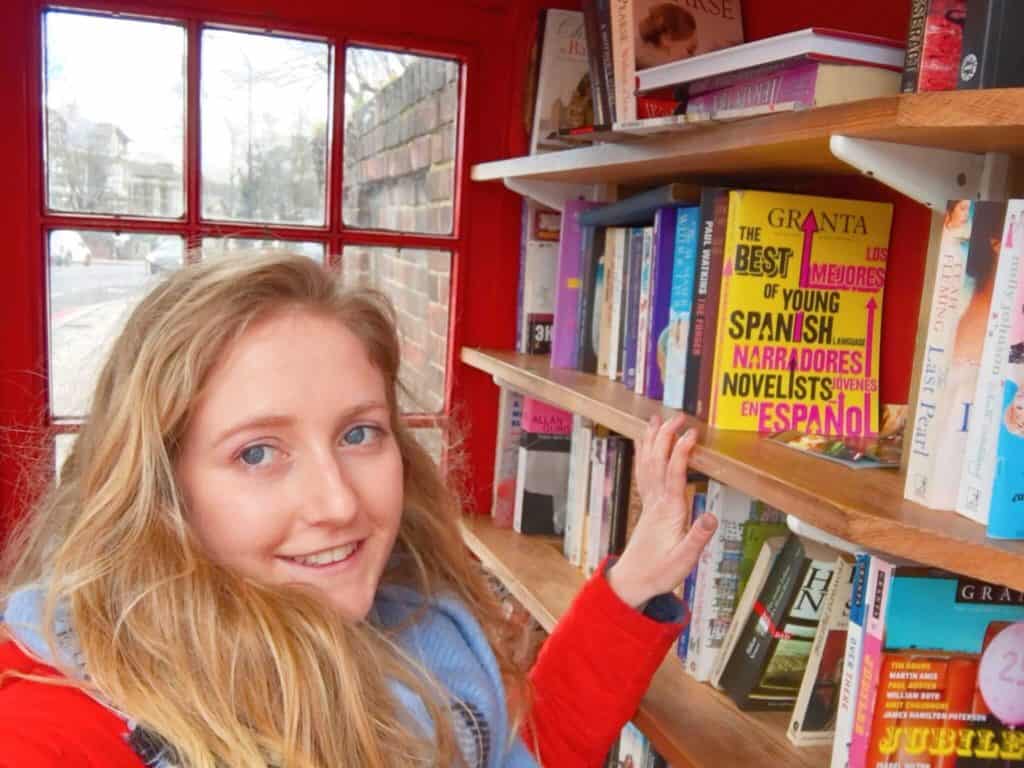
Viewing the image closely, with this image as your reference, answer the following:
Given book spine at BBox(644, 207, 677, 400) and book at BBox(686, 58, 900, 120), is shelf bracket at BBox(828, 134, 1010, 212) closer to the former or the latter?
book at BBox(686, 58, 900, 120)

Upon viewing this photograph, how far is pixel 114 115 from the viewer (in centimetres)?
173

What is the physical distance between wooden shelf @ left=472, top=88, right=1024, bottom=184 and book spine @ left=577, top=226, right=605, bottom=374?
0.37 feet

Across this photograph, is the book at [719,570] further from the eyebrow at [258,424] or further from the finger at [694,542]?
the eyebrow at [258,424]

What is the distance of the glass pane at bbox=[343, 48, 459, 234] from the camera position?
186 cm

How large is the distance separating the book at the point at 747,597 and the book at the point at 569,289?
55 centimetres

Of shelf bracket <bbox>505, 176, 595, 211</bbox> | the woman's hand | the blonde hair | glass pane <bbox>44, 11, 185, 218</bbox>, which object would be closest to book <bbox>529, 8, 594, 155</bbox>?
A: shelf bracket <bbox>505, 176, 595, 211</bbox>

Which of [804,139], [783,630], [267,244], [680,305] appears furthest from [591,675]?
[267,244]

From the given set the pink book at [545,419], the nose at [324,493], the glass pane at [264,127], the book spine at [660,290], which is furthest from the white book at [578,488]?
the nose at [324,493]

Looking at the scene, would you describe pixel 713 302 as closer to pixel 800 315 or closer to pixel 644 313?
pixel 800 315

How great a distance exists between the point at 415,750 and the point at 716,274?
65 cm

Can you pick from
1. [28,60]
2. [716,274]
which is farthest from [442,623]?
[28,60]

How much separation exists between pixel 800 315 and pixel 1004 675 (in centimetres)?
45

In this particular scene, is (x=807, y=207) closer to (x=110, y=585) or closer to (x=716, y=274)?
(x=716, y=274)

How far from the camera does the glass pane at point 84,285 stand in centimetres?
173
